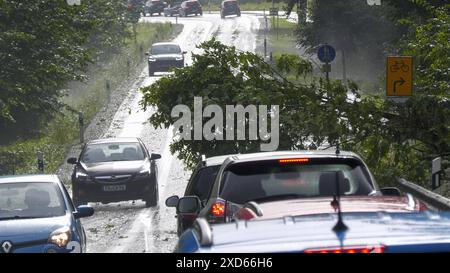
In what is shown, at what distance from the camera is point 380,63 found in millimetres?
60281

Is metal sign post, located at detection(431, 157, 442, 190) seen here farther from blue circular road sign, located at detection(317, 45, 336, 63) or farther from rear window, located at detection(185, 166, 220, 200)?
blue circular road sign, located at detection(317, 45, 336, 63)

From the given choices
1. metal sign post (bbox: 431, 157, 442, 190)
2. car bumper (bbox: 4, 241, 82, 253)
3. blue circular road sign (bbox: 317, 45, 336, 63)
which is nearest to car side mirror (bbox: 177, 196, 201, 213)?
car bumper (bbox: 4, 241, 82, 253)

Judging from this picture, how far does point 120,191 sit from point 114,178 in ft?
1.01

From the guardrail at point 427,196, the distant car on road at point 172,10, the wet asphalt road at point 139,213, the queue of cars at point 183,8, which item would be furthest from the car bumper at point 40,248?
the distant car on road at point 172,10

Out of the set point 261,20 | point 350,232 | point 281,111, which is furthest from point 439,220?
point 261,20

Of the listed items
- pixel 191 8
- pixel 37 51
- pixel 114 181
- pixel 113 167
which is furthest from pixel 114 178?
pixel 191 8

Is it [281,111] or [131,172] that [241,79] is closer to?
[281,111]

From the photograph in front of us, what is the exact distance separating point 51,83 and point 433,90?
1594 cm

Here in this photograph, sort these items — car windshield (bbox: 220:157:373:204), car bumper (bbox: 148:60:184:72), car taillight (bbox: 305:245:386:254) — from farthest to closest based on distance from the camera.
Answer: car bumper (bbox: 148:60:184:72) → car windshield (bbox: 220:157:373:204) → car taillight (bbox: 305:245:386:254)

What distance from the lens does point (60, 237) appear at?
1313 cm

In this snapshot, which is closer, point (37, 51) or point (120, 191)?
point (120, 191)

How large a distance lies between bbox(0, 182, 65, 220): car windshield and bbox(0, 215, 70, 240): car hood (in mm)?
315

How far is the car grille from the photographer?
80.2 feet

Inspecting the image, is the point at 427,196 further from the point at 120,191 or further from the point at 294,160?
the point at 120,191
